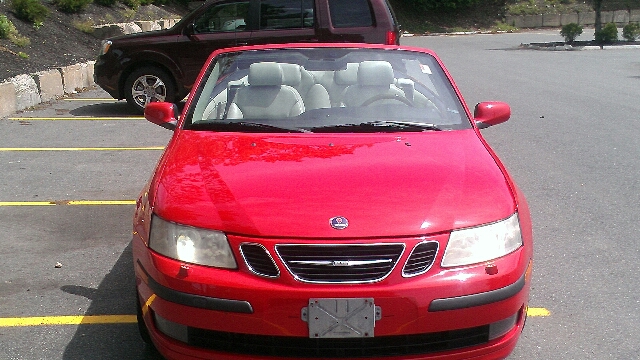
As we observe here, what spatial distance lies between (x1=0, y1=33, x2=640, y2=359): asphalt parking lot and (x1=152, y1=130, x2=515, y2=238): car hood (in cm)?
94

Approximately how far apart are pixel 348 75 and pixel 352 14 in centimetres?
673

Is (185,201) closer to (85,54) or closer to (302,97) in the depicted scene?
(302,97)

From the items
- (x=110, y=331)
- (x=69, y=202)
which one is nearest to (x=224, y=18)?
(x=69, y=202)

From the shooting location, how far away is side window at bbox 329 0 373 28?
1094cm

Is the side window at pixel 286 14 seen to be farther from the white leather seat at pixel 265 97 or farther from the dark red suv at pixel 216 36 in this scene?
the white leather seat at pixel 265 97

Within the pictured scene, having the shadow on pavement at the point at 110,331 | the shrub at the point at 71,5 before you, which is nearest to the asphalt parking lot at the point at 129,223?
the shadow on pavement at the point at 110,331

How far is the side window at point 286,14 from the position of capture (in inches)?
433

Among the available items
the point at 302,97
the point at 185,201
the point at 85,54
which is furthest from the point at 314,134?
the point at 85,54

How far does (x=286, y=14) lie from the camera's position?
36.2 ft

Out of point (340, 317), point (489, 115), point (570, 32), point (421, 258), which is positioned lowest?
point (570, 32)

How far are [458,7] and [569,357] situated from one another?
47963mm

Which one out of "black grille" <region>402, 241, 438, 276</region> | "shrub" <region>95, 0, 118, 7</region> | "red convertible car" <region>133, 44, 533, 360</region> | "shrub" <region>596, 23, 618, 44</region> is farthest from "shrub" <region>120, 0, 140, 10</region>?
"black grille" <region>402, 241, 438, 276</region>

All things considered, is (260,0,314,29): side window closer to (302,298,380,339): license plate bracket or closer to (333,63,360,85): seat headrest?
(333,63,360,85): seat headrest

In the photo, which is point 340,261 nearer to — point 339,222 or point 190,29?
point 339,222
